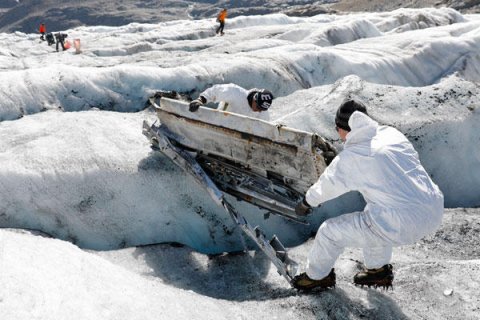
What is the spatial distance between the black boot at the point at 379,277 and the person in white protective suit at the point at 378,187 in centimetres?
33

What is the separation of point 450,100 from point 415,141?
117cm

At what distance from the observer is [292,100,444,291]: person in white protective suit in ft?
10.5

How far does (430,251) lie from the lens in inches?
194

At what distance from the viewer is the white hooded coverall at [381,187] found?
3.20 metres

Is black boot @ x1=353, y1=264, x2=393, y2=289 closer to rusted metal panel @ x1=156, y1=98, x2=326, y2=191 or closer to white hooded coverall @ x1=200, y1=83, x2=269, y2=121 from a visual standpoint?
rusted metal panel @ x1=156, y1=98, x2=326, y2=191

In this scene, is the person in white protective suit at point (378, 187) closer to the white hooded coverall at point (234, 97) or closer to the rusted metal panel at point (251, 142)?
the rusted metal panel at point (251, 142)

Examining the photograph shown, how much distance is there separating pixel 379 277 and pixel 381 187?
0.98 metres

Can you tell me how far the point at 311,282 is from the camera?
3771 millimetres

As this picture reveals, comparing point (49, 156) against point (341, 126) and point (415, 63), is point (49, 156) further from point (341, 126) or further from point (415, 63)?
point (415, 63)

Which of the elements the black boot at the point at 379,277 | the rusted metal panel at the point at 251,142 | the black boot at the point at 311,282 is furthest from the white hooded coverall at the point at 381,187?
the rusted metal panel at the point at 251,142

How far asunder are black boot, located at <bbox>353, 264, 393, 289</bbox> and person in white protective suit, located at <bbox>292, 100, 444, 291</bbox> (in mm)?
327

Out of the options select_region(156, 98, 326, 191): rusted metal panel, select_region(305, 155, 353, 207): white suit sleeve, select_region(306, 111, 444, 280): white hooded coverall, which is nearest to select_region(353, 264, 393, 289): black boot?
select_region(306, 111, 444, 280): white hooded coverall

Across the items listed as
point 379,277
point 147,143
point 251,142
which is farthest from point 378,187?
point 147,143

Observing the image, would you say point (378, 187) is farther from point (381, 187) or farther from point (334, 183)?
point (334, 183)
